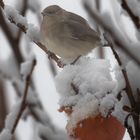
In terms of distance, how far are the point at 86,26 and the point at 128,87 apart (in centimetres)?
106

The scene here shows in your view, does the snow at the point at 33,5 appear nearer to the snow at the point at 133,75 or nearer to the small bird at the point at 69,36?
the small bird at the point at 69,36

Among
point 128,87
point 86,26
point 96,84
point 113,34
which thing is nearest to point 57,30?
point 86,26

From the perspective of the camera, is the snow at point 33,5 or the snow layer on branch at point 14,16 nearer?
the snow layer on branch at point 14,16

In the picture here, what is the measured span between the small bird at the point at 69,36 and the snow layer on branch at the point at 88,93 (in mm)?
752

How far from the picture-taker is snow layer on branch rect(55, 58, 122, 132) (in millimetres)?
658

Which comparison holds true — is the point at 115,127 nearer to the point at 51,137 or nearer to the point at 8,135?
the point at 8,135

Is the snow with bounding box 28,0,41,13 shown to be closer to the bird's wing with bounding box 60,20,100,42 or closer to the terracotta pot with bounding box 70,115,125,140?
the bird's wing with bounding box 60,20,100,42

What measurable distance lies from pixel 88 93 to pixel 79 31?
99 cm

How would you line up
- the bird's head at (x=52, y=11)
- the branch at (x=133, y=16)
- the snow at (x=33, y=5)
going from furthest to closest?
the bird's head at (x=52, y=11), the snow at (x=33, y=5), the branch at (x=133, y=16)

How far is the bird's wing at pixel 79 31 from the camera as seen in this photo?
62.8 inches

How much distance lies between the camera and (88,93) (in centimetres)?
67

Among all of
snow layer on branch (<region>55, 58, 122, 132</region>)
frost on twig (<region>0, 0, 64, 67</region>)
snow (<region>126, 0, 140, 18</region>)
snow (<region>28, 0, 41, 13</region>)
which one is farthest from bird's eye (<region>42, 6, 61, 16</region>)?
snow (<region>126, 0, 140, 18</region>)

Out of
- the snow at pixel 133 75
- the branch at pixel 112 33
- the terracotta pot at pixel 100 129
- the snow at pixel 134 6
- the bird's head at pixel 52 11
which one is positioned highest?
the branch at pixel 112 33

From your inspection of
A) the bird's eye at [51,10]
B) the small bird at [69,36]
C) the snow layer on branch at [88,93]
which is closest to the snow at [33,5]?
the small bird at [69,36]
